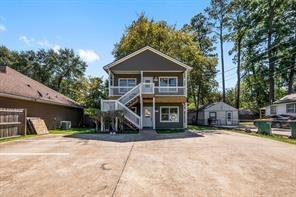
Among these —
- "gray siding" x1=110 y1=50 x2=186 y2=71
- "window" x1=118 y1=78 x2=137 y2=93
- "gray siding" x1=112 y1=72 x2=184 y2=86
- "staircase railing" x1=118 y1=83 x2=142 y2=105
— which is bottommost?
"staircase railing" x1=118 y1=83 x2=142 y2=105

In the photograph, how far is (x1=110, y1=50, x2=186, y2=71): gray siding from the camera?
80.7 ft

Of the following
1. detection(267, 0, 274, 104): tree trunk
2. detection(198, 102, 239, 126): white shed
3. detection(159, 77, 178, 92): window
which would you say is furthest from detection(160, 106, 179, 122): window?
detection(267, 0, 274, 104): tree trunk

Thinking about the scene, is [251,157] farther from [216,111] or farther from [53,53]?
[53,53]

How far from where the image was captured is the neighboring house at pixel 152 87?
23281 mm

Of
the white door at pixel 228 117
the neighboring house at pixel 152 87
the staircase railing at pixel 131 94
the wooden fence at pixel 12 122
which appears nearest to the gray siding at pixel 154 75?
the neighboring house at pixel 152 87

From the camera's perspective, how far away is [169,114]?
83.9 feet

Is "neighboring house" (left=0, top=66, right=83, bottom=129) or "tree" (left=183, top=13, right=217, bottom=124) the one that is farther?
"tree" (left=183, top=13, right=217, bottom=124)

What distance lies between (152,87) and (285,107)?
19733 millimetres

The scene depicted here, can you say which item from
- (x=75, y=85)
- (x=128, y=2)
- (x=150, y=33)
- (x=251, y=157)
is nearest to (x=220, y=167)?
(x=251, y=157)

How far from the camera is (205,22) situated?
4462cm

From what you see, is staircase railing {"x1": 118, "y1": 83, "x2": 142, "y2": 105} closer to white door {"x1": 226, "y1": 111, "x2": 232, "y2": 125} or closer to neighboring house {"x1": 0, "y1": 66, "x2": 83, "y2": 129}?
neighboring house {"x1": 0, "y1": 66, "x2": 83, "y2": 129}

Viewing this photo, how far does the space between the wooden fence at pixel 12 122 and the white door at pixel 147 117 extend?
11.2 metres

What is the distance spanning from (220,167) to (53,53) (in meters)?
45.1

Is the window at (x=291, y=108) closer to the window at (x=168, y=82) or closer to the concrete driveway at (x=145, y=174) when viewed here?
the window at (x=168, y=82)
